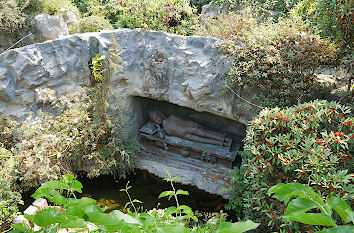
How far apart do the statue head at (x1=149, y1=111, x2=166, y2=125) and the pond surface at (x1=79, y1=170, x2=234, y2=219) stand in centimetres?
112

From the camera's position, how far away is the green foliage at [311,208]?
490 mm

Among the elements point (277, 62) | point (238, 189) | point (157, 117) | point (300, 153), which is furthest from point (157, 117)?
point (300, 153)

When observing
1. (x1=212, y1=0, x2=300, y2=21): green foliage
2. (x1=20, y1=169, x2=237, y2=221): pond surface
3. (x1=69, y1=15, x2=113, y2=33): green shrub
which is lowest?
(x1=20, y1=169, x2=237, y2=221): pond surface

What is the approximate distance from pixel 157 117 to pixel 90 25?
2.57 metres

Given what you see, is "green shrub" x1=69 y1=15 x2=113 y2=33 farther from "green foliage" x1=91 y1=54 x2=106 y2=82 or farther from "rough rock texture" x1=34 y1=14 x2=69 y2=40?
"green foliage" x1=91 y1=54 x2=106 y2=82

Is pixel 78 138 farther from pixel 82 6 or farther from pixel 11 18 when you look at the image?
pixel 82 6

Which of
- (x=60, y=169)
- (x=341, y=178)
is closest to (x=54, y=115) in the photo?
(x=60, y=169)

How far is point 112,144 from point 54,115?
4.57 feet

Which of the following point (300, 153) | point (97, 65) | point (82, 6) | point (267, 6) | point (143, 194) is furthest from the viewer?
point (82, 6)

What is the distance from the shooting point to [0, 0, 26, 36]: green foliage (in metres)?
6.05

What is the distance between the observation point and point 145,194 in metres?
5.21

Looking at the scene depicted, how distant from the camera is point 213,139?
573cm

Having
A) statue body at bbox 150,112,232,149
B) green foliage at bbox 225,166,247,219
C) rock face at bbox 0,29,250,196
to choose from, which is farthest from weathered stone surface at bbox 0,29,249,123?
green foliage at bbox 225,166,247,219

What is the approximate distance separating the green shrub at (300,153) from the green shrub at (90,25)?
14.8 ft
